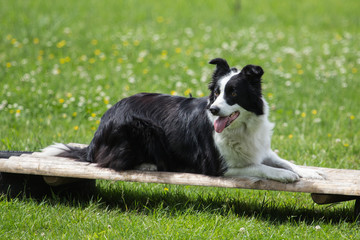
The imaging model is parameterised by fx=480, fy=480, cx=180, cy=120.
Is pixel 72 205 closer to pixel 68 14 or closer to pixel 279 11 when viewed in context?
pixel 68 14

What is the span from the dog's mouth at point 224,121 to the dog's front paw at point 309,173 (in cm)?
77

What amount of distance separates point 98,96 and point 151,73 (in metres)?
1.53

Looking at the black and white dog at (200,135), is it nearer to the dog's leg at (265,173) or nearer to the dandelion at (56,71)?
the dog's leg at (265,173)

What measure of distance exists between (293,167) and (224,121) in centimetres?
81

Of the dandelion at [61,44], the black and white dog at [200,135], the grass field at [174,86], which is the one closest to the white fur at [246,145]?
the black and white dog at [200,135]

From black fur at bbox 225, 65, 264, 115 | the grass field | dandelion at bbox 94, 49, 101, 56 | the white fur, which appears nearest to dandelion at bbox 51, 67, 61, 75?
the grass field

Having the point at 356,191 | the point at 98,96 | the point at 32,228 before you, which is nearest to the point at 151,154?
the point at 32,228

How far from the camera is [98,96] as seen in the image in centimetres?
711

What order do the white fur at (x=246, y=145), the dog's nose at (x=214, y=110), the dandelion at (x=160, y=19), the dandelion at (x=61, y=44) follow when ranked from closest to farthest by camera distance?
the dog's nose at (x=214, y=110) → the white fur at (x=246, y=145) → the dandelion at (x=61, y=44) → the dandelion at (x=160, y=19)

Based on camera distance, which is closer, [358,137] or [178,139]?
[178,139]

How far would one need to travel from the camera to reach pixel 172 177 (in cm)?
386

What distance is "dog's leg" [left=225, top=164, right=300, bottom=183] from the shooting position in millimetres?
3734

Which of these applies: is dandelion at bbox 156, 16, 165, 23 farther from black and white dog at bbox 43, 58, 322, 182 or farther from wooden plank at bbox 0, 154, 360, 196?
wooden plank at bbox 0, 154, 360, 196

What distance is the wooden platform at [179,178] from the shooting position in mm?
3645
